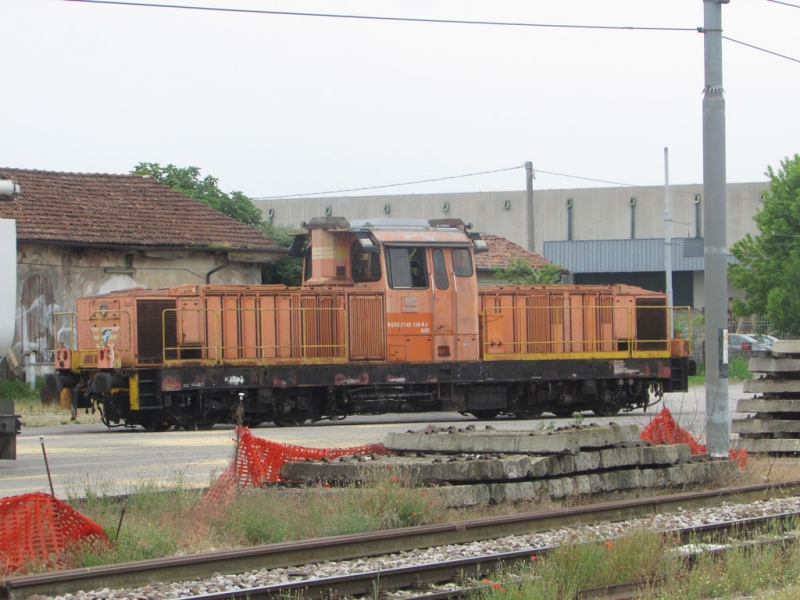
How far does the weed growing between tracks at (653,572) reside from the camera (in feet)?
24.1

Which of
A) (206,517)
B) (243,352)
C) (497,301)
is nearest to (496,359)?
(497,301)

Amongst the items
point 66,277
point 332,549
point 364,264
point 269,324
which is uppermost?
point 66,277

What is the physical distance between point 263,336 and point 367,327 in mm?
1980

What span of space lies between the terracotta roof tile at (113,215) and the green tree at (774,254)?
24.9 meters

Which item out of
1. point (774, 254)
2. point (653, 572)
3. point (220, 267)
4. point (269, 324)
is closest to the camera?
point (653, 572)

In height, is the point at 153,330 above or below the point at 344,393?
above

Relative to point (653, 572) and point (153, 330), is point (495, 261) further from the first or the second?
point (653, 572)

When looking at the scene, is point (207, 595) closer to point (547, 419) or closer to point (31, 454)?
point (31, 454)

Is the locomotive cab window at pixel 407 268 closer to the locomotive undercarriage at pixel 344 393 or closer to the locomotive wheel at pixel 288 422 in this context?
the locomotive undercarriage at pixel 344 393

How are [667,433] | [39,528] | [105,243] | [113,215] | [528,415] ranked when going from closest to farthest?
[39,528], [667,433], [528,415], [105,243], [113,215]

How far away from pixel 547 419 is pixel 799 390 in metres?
8.42

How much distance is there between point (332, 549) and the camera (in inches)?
332

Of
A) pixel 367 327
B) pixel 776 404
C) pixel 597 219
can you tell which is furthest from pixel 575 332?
pixel 597 219

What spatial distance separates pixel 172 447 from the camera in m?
16.6
